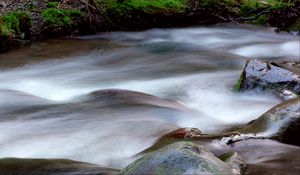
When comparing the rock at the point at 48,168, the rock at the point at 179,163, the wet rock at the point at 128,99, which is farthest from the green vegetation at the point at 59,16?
the rock at the point at 179,163

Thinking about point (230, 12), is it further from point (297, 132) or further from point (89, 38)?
point (297, 132)

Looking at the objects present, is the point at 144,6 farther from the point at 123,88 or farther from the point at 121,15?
the point at 123,88

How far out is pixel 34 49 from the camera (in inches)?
354

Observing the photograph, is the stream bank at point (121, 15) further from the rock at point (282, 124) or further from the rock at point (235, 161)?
the rock at point (235, 161)

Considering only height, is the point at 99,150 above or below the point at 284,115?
below

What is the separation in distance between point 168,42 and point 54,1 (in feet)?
8.86

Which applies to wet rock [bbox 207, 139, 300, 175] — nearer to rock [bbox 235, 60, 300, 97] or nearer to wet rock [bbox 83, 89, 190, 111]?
wet rock [bbox 83, 89, 190, 111]

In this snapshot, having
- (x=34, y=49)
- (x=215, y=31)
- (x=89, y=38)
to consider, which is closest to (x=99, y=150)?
(x=34, y=49)

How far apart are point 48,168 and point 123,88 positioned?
360cm

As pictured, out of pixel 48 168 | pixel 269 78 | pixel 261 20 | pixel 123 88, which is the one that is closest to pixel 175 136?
pixel 48 168

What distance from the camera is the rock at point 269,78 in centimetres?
605

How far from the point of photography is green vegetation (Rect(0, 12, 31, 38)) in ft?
28.6

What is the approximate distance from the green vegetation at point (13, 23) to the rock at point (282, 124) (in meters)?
5.62

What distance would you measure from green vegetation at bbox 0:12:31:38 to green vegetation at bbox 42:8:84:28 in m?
0.49
